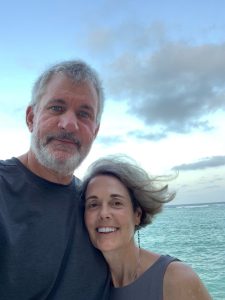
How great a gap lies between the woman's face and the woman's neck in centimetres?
8

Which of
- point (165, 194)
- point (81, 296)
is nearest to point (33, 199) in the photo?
point (81, 296)

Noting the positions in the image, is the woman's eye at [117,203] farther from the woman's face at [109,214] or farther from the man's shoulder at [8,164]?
the man's shoulder at [8,164]

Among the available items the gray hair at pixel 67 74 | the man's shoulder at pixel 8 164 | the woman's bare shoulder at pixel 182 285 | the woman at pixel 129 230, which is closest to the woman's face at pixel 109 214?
the woman at pixel 129 230

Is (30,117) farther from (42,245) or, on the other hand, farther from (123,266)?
(123,266)

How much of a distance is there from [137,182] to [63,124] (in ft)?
2.97

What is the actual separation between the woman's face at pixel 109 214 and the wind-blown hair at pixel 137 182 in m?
0.06

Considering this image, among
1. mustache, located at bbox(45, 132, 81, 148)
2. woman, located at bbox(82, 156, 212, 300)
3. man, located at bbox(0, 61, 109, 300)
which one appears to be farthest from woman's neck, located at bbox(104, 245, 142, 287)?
mustache, located at bbox(45, 132, 81, 148)

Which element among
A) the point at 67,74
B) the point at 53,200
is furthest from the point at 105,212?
the point at 67,74

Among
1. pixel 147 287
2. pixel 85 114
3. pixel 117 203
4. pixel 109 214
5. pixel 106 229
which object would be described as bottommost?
pixel 147 287

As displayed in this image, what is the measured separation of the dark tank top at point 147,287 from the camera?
2.80 meters

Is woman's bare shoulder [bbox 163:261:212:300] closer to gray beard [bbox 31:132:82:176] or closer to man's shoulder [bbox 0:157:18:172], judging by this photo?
gray beard [bbox 31:132:82:176]

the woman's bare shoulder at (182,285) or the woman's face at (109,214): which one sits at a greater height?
the woman's face at (109,214)

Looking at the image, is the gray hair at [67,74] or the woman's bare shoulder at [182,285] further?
the gray hair at [67,74]

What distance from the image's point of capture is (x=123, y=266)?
3.06 metres
